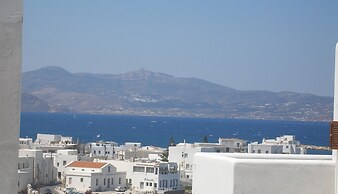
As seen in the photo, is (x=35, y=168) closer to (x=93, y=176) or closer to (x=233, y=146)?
(x=93, y=176)

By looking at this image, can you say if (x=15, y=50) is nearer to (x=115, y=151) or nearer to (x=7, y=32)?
(x=7, y=32)

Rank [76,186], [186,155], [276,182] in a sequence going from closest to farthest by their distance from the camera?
[276,182] < [76,186] < [186,155]

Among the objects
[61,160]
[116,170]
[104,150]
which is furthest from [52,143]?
[116,170]

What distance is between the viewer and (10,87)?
3695 mm

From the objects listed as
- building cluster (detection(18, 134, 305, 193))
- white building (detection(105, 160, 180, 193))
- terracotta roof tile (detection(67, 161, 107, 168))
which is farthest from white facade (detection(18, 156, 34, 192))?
white building (detection(105, 160, 180, 193))

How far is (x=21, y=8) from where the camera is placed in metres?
3.73

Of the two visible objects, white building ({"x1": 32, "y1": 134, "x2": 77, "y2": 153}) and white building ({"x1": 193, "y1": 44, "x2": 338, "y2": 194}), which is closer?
white building ({"x1": 193, "y1": 44, "x2": 338, "y2": 194})

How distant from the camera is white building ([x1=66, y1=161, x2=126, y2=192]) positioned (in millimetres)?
54062

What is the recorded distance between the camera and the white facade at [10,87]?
367cm

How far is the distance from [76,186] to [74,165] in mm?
1713

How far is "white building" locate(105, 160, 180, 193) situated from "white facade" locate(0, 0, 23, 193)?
50.8 meters

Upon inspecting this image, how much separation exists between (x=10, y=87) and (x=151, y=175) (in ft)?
170

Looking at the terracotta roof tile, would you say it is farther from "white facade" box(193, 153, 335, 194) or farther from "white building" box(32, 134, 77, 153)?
"white facade" box(193, 153, 335, 194)

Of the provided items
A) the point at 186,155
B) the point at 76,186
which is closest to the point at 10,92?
the point at 76,186
